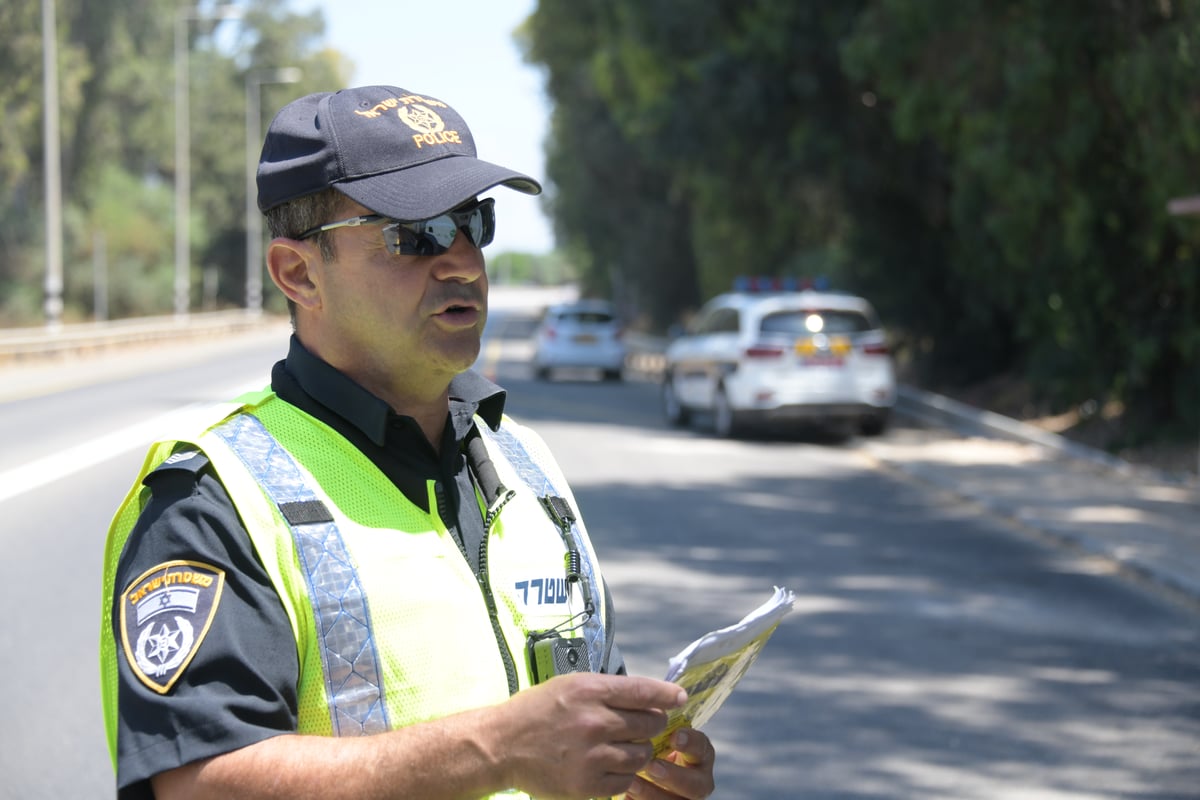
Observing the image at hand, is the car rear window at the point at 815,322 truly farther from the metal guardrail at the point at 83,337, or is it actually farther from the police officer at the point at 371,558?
the police officer at the point at 371,558

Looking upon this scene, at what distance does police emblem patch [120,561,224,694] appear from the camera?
188 centimetres

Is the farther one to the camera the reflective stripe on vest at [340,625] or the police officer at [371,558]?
the reflective stripe on vest at [340,625]

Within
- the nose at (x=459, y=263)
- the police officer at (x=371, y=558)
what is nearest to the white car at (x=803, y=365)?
the police officer at (x=371, y=558)

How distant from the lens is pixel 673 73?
Result: 25906 mm

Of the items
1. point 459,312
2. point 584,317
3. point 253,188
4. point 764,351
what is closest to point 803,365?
point 764,351

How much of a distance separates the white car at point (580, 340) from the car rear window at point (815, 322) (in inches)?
434

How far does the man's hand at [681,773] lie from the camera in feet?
7.46

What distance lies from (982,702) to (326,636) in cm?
533

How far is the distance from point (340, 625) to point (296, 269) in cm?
62

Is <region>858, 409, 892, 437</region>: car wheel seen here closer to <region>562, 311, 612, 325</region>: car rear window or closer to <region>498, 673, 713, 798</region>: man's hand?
<region>562, 311, 612, 325</region>: car rear window

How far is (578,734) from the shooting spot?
187 cm

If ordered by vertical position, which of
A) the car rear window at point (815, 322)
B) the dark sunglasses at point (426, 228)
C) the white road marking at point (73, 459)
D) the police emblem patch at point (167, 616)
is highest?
the dark sunglasses at point (426, 228)

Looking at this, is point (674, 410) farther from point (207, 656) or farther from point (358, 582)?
point (207, 656)

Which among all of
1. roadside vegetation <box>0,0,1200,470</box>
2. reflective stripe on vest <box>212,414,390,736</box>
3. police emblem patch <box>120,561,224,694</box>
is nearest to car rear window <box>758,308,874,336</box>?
roadside vegetation <box>0,0,1200,470</box>
